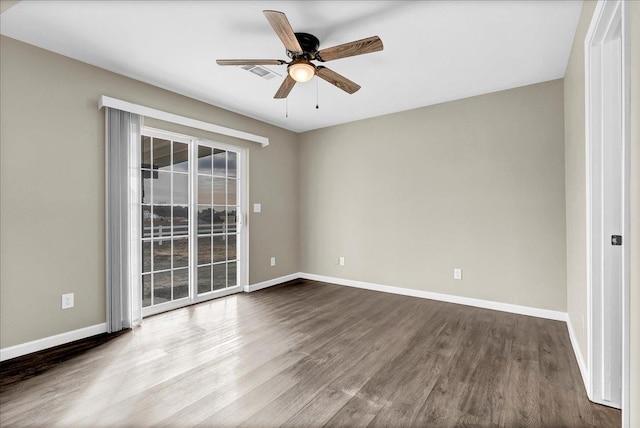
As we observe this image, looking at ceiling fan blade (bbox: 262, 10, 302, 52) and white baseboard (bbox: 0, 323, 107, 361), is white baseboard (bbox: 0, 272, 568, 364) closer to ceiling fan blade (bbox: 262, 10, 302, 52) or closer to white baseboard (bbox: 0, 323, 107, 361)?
white baseboard (bbox: 0, 323, 107, 361)

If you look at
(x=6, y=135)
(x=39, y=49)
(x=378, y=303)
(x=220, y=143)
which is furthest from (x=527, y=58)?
(x=6, y=135)

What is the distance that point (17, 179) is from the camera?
248 centimetres

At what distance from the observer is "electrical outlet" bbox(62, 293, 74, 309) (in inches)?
108

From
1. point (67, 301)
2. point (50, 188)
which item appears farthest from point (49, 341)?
point (50, 188)

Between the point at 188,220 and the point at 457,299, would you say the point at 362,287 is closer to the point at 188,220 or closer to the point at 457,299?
the point at 457,299

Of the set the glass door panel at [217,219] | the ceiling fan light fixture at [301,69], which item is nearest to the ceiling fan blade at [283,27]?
the ceiling fan light fixture at [301,69]

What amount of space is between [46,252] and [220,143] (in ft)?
7.37

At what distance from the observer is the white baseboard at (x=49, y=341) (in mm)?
2443

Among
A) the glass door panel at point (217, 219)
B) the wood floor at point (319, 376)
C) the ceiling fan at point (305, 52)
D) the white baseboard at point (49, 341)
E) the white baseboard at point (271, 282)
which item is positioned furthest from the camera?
the white baseboard at point (271, 282)

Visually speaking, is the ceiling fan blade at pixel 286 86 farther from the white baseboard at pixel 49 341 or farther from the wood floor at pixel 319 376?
the white baseboard at pixel 49 341

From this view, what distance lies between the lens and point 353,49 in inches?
86.5

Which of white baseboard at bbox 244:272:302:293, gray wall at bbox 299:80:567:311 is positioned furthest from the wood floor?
white baseboard at bbox 244:272:302:293

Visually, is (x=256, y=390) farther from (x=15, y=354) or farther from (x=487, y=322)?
(x=487, y=322)

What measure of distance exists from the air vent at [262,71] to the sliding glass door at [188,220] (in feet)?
4.37
